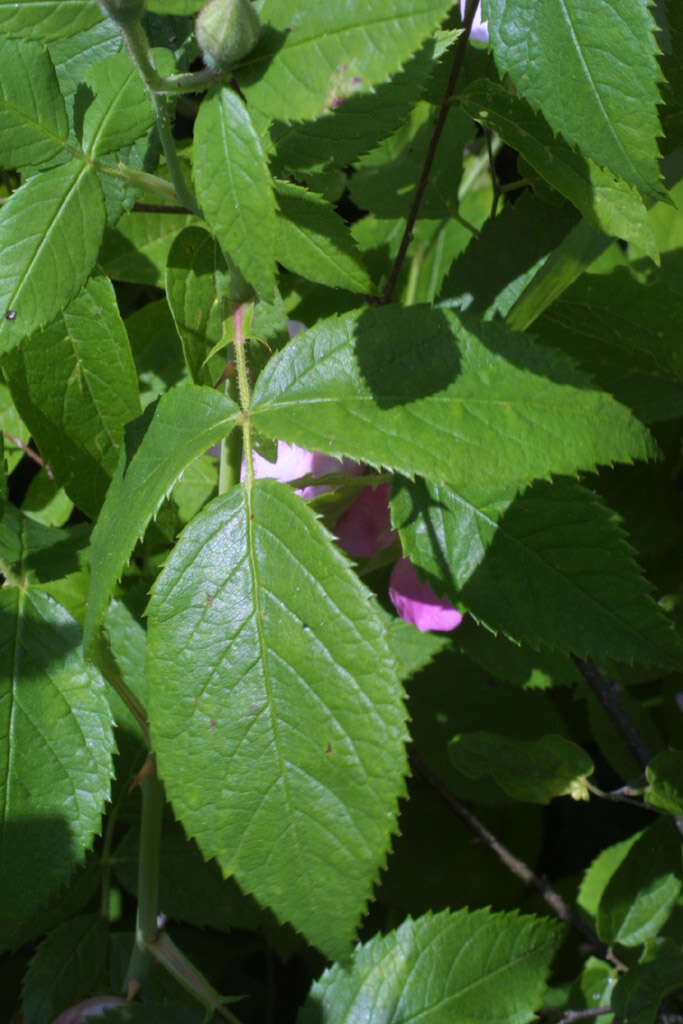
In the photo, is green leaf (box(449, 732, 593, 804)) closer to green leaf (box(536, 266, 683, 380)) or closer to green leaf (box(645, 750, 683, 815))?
green leaf (box(645, 750, 683, 815))

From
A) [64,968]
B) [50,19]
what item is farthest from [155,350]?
[64,968]

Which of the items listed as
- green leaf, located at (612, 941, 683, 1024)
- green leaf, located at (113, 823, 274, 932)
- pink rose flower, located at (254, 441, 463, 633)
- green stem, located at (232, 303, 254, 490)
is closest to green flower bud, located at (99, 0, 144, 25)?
green stem, located at (232, 303, 254, 490)

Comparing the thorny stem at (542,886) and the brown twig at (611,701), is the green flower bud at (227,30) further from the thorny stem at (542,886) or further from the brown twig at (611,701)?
the thorny stem at (542,886)

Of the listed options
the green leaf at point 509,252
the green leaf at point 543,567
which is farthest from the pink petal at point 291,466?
the green leaf at point 509,252

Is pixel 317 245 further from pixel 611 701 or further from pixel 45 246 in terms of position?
pixel 611 701

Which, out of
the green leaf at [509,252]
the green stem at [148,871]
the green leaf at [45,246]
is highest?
the green leaf at [45,246]
